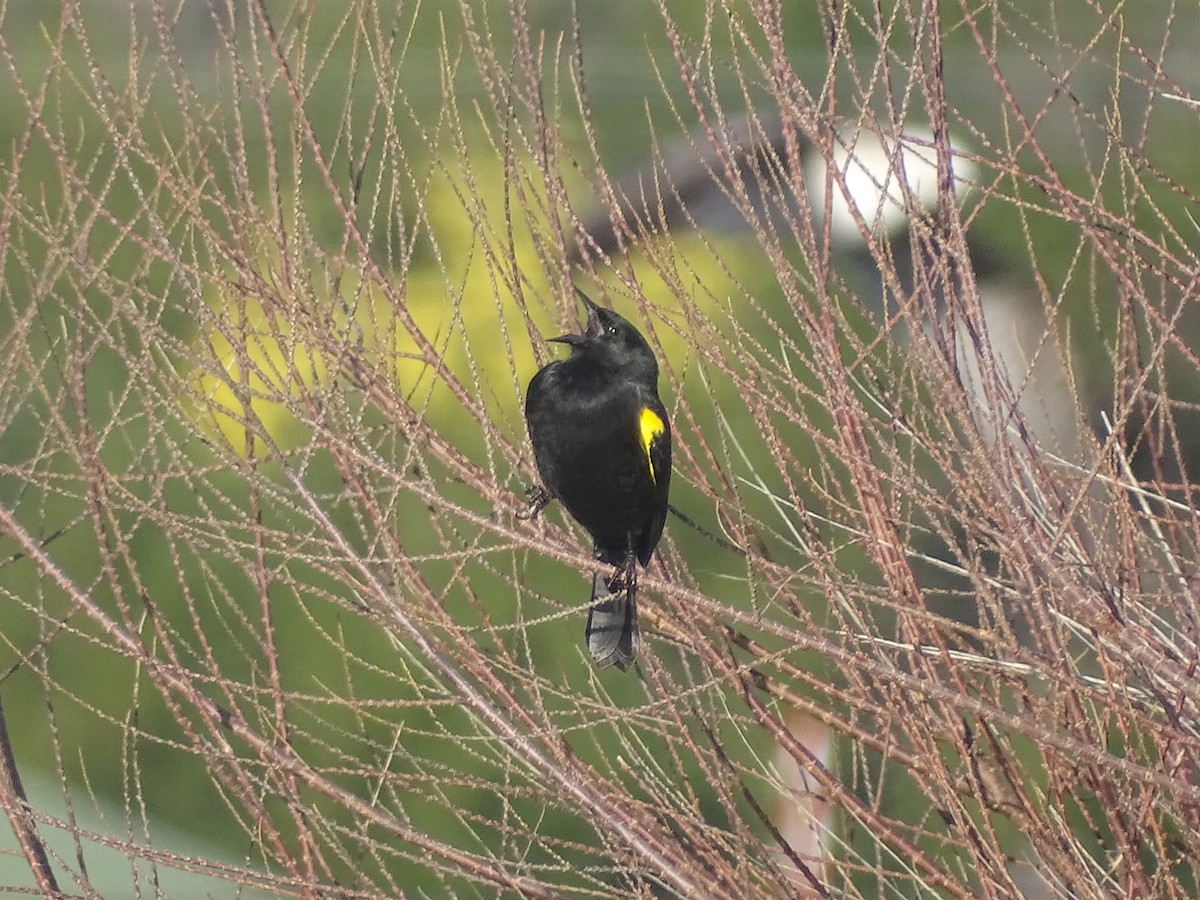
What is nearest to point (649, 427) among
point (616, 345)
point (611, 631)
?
point (616, 345)

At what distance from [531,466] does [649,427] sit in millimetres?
257

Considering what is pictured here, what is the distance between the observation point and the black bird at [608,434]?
7.82 ft

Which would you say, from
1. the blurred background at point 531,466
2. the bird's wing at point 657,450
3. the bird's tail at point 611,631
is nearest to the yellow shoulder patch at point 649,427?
the bird's wing at point 657,450

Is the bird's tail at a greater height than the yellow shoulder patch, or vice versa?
the yellow shoulder patch

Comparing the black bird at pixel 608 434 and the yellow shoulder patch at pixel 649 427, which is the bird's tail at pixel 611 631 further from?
the yellow shoulder patch at pixel 649 427

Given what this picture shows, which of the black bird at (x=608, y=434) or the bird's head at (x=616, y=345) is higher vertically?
the bird's head at (x=616, y=345)

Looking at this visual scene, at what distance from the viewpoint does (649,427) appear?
2373 millimetres

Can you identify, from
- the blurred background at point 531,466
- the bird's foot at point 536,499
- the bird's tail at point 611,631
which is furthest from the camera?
the bird's tail at point 611,631

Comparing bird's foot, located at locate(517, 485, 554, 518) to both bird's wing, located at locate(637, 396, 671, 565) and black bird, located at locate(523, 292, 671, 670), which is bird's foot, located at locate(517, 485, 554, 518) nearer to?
black bird, located at locate(523, 292, 671, 670)

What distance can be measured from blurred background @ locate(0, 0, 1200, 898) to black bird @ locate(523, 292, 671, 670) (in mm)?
91

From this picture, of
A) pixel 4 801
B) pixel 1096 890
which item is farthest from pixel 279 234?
pixel 1096 890

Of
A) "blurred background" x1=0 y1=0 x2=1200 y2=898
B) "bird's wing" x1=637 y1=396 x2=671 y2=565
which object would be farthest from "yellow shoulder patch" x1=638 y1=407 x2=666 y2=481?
"blurred background" x1=0 y1=0 x2=1200 y2=898

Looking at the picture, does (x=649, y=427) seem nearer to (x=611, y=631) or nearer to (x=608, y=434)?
(x=608, y=434)

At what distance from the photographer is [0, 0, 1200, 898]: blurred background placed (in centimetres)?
166
